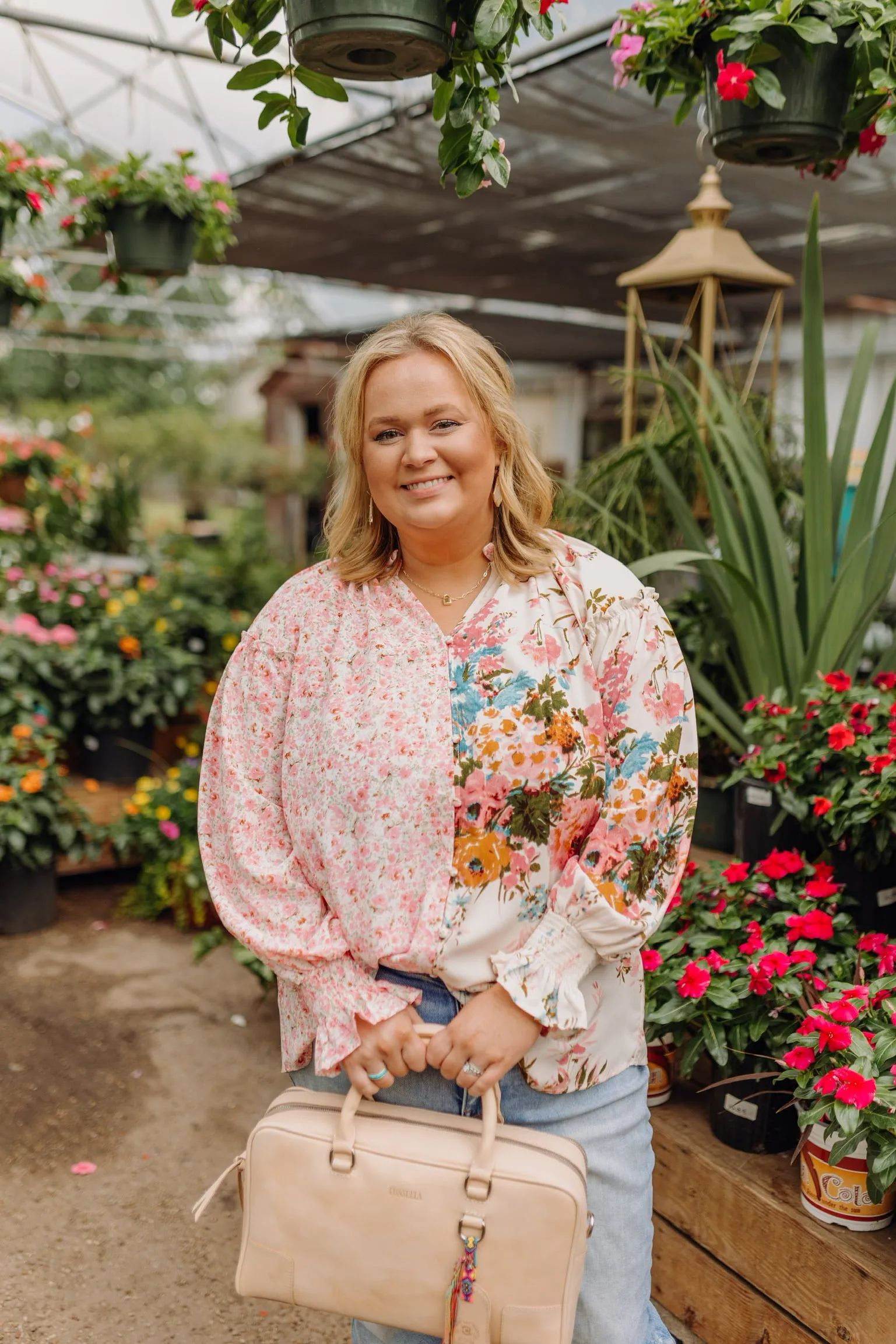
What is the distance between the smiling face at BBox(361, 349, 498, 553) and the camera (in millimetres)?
1241

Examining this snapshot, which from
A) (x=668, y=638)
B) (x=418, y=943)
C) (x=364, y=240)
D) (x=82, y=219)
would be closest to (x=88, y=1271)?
(x=418, y=943)

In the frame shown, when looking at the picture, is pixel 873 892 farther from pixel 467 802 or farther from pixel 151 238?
pixel 151 238

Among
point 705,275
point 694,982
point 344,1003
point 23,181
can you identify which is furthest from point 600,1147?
point 23,181

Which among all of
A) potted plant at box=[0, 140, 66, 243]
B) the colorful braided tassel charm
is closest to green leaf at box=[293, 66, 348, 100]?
the colorful braided tassel charm

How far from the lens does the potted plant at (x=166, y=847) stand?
11.3 ft

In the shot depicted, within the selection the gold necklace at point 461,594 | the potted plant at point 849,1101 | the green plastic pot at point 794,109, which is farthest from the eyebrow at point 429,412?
the potted plant at point 849,1101

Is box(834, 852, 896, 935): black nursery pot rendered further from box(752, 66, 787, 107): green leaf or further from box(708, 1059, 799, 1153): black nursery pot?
box(752, 66, 787, 107): green leaf

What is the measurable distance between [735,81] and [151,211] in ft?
6.94

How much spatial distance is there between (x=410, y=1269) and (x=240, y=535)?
14.8 feet

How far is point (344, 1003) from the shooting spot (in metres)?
1.21

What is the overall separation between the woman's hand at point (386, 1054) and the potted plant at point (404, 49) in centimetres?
94

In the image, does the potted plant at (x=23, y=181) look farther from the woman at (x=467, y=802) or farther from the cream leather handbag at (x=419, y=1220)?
the cream leather handbag at (x=419, y=1220)

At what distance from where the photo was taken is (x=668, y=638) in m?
1.25

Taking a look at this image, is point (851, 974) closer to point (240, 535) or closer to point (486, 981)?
point (486, 981)
